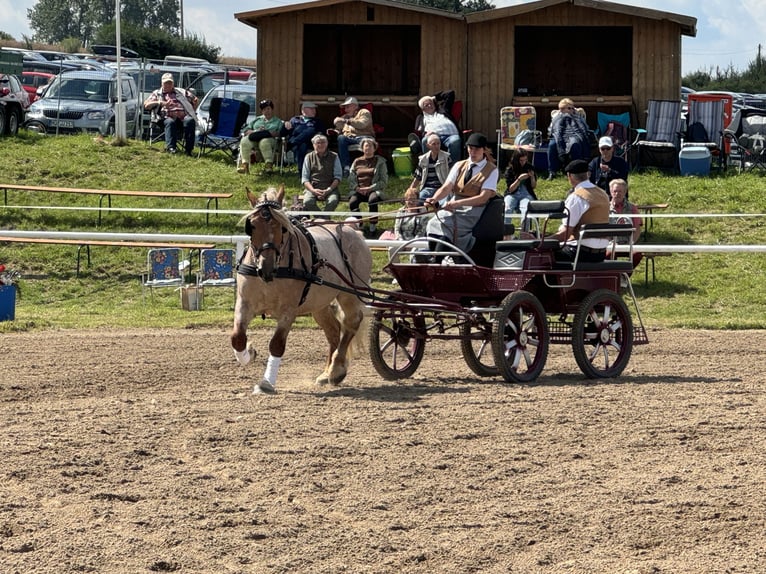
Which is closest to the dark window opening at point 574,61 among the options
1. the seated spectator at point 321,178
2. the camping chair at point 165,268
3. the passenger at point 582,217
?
the seated spectator at point 321,178

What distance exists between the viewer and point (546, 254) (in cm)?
1050

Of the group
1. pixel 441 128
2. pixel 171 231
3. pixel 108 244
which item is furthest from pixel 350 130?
pixel 108 244

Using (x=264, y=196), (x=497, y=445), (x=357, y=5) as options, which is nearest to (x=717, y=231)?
(x=357, y=5)

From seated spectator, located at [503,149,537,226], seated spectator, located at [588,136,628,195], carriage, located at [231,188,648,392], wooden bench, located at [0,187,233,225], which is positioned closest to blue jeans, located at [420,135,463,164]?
seated spectator, located at [503,149,537,226]

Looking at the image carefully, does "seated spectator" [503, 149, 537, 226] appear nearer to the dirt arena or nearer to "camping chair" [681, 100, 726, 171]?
the dirt arena

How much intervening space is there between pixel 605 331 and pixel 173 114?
46.9 feet

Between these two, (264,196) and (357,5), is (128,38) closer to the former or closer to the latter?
(357,5)

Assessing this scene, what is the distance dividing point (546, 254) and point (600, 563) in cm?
514

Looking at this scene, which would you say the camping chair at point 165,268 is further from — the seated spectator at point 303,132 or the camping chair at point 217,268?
the seated spectator at point 303,132

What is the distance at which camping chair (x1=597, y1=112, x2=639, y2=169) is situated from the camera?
2145cm

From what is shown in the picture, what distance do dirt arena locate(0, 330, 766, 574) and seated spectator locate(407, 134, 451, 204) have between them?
5547mm

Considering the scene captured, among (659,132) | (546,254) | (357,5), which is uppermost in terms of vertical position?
(357,5)

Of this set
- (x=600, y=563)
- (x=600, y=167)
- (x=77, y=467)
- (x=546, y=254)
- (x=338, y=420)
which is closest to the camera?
(x=600, y=563)

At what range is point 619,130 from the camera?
868 inches
